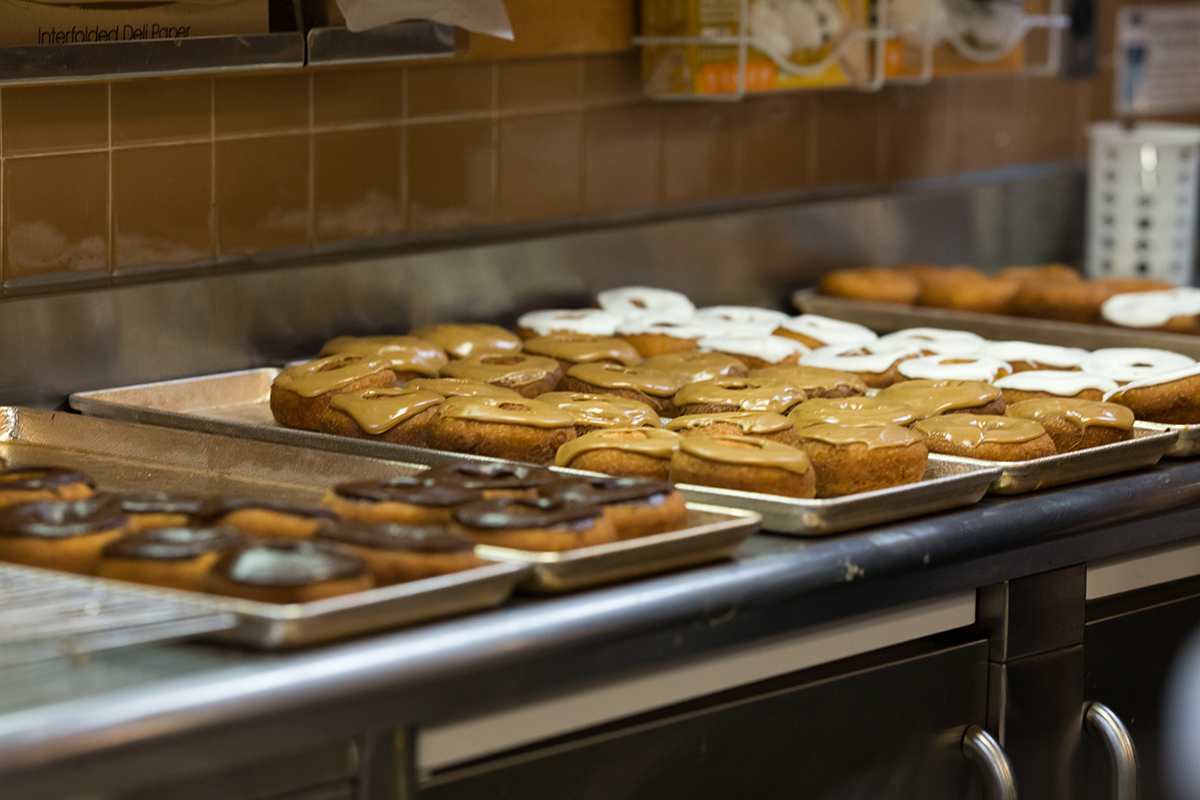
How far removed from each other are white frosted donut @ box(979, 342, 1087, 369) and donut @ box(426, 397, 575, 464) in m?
0.74

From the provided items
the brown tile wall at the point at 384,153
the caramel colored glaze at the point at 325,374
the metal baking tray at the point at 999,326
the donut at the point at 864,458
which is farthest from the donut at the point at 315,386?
the metal baking tray at the point at 999,326

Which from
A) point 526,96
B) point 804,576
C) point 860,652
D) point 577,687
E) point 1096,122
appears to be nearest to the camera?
point 577,687

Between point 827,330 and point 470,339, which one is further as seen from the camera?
point 827,330

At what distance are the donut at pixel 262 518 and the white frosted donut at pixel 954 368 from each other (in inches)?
36.3

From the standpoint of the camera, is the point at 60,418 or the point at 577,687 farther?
the point at 60,418

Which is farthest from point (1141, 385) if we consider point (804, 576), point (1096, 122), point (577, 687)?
point (1096, 122)

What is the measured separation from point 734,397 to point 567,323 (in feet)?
1.71

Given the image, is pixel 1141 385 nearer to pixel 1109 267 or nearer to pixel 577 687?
pixel 577 687

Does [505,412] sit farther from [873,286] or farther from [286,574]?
[873,286]

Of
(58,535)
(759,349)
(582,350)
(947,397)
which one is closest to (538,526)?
(58,535)

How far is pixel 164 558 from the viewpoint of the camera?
3.91 feet

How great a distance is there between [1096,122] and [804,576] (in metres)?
2.54

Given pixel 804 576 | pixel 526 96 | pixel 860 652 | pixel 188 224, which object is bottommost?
pixel 860 652

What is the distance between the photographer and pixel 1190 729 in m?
1.84
